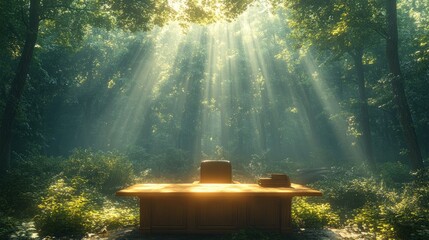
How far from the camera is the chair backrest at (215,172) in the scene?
553 inches

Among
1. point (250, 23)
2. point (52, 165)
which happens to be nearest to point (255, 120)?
point (250, 23)

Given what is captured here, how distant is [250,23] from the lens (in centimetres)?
5634

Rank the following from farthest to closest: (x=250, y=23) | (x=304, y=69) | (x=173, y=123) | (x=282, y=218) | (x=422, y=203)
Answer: (x=250, y=23), (x=173, y=123), (x=304, y=69), (x=422, y=203), (x=282, y=218)

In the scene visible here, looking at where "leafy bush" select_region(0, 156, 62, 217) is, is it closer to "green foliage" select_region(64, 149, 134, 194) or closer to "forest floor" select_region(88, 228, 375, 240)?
"green foliage" select_region(64, 149, 134, 194)

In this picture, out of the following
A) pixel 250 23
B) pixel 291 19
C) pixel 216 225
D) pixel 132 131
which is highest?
pixel 250 23

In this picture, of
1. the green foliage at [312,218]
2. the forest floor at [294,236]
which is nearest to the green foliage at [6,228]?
the forest floor at [294,236]

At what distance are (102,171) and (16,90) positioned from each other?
6.45 meters

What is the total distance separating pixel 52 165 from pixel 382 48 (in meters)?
32.4

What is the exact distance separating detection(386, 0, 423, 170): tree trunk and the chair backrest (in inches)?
406

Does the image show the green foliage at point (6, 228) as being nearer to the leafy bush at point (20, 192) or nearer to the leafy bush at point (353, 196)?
the leafy bush at point (20, 192)

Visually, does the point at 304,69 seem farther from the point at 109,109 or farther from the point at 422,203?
the point at 422,203

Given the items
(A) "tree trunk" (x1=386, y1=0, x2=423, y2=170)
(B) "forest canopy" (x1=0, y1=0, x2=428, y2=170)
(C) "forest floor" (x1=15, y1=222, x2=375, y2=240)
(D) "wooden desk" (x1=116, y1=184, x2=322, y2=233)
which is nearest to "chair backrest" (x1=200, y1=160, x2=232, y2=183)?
(D) "wooden desk" (x1=116, y1=184, x2=322, y2=233)

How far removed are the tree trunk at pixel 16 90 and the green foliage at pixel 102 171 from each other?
12.7ft

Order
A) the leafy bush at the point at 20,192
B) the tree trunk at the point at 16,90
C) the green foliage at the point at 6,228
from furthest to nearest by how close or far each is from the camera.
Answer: the tree trunk at the point at 16,90 < the leafy bush at the point at 20,192 < the green foliage at the point at 6,228
